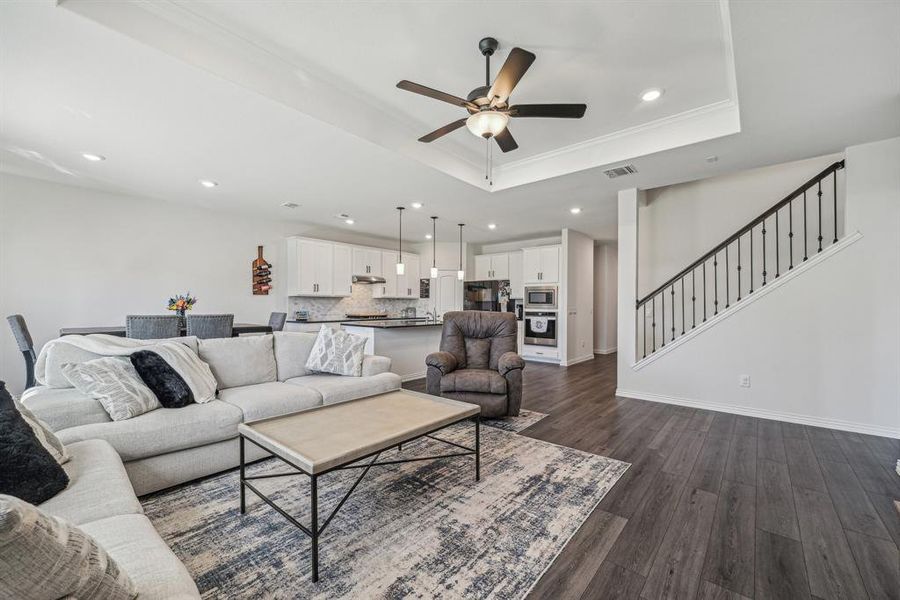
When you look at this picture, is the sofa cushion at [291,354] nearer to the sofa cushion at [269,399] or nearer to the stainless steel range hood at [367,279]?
the sofa cushion at [269,399]

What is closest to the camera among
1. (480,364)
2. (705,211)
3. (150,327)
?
(150,327)

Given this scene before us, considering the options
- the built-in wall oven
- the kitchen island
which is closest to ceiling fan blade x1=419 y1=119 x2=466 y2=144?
the kitchen island

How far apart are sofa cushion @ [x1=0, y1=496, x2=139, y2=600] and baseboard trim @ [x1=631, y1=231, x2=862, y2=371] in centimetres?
502

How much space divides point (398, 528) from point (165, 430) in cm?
158

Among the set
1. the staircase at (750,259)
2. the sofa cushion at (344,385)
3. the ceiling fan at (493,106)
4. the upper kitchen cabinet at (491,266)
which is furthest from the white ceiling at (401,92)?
the upper kitchen cabinet at (491,266)

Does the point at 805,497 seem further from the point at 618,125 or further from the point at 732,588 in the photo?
the point at 618,125

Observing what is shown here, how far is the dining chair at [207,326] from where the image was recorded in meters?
4.01

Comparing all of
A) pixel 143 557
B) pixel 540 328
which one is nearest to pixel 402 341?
pixel 540 328

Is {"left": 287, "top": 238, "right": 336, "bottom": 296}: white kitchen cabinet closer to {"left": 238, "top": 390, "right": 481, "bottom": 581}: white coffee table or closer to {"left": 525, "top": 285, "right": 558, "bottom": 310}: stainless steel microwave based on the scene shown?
{"left": 525, "top": 285, "right": 558, "bottom": 310}: stainless steel microwave

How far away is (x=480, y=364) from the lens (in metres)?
4.24

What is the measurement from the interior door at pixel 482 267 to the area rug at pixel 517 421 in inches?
195

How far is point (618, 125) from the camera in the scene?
3.58 m

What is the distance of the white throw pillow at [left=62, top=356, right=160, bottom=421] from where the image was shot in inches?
90.9

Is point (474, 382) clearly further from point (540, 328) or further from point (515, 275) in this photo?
point (515, 275)
